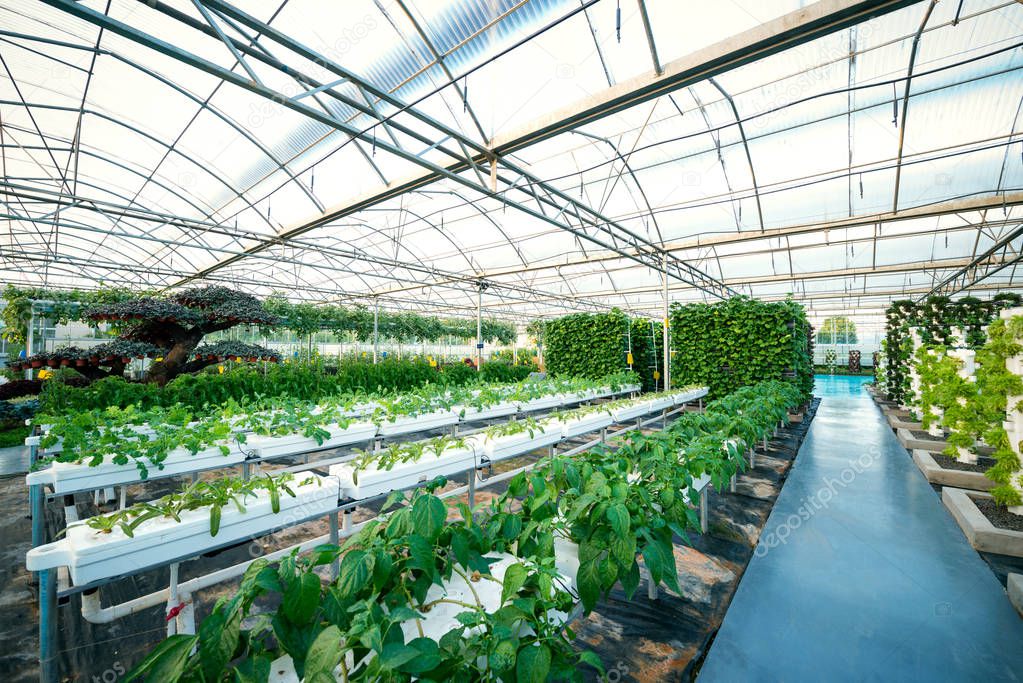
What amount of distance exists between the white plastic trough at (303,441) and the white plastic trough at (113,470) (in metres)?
0.17

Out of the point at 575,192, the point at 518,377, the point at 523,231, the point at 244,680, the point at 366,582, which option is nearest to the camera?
the point at 244,680

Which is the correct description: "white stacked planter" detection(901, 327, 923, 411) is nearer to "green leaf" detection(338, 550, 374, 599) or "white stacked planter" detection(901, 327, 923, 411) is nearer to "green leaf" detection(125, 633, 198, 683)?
"green leaf" detection(338, 550, 374, 599)

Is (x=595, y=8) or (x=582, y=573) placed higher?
(x=595, y=8)

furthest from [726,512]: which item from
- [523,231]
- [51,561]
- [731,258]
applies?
[731,258]

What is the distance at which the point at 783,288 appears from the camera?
16.1m

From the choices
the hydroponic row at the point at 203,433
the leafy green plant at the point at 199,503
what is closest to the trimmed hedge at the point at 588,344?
the hydroponic row at the point at 203,433

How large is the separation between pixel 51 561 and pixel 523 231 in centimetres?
1021

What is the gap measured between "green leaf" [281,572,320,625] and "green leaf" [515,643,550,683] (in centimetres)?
49

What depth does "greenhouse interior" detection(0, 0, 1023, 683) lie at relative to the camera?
4.85 feet

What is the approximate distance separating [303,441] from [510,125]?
4.47 m

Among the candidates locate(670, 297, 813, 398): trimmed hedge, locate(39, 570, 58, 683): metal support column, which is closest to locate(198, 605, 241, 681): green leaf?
locate(39, 570, 58, 683): metal support column

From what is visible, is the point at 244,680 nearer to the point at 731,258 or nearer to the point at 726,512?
the point at 726,512

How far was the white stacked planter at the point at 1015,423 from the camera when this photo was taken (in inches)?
142

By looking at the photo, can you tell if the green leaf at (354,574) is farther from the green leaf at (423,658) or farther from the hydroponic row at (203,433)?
the hydroponic row at (203,433)
